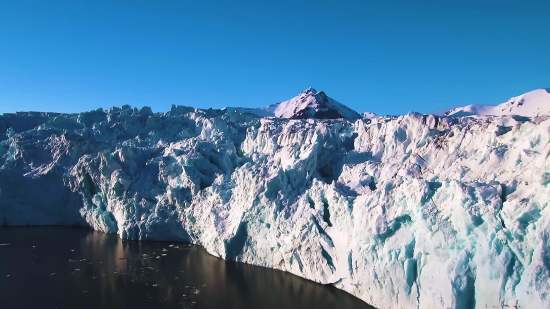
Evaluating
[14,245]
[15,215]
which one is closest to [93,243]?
[14,245]

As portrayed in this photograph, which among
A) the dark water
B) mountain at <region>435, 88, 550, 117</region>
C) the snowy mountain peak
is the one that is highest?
the snowy mountain peak

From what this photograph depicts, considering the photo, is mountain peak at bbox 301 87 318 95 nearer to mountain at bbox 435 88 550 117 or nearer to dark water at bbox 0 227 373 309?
mountain at bbox 435 88 550 117

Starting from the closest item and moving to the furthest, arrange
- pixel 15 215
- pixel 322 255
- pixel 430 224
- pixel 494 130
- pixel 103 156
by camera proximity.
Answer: pixel 430 224 → pixel 494 130 → pixel 322 255 → pixel 103 156 → pixel 15 215

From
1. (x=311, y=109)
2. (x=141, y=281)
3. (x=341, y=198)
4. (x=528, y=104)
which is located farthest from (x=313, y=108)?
(x=141, y=281)

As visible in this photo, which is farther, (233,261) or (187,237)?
(187,237)

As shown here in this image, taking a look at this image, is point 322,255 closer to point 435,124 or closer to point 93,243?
point 435,124

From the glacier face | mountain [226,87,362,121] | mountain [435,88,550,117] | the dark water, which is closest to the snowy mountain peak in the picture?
mountain [226,87,362,121]
